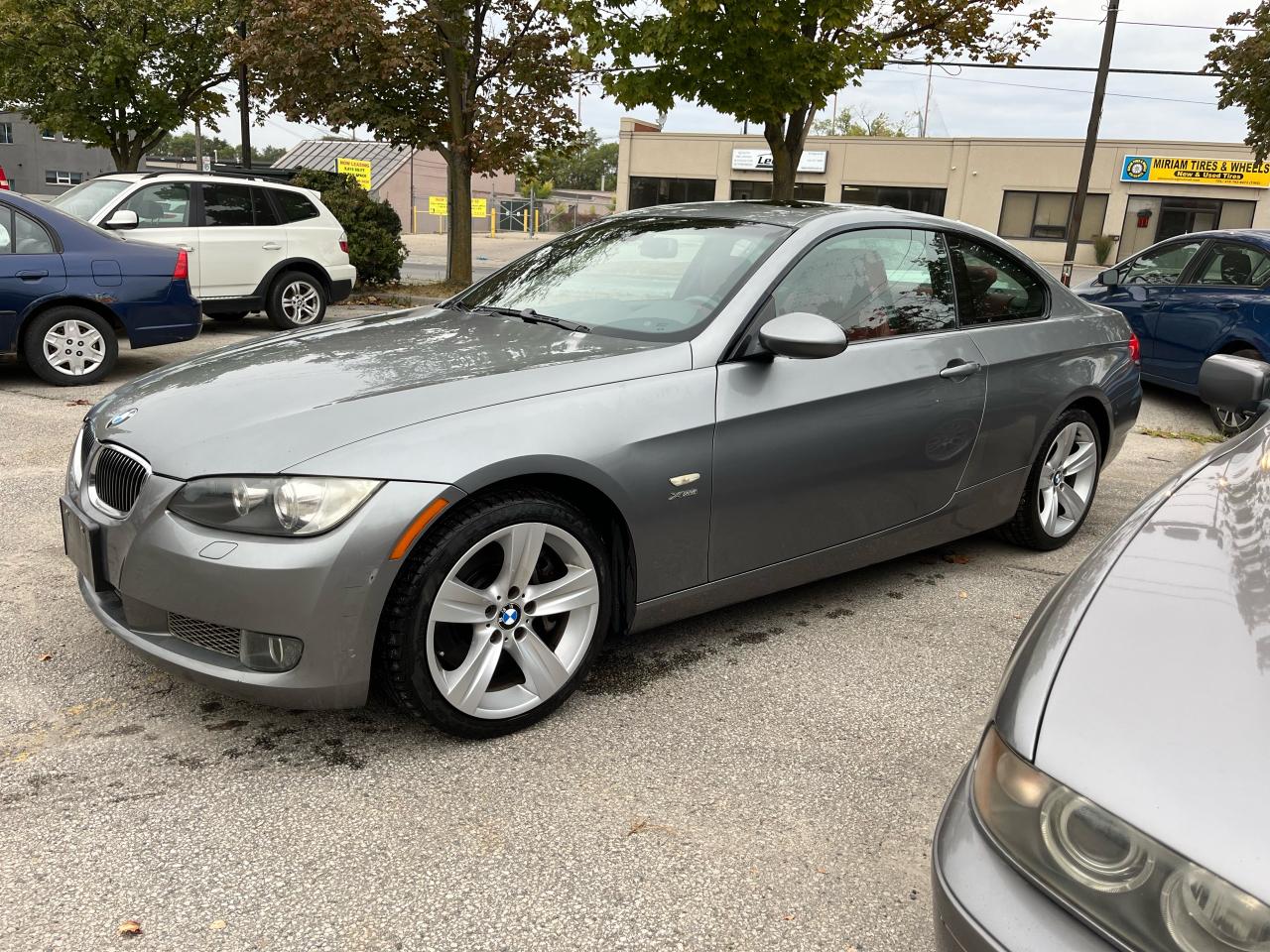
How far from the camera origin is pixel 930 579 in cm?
437

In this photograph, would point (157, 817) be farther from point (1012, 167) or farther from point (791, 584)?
point (1012, 167)

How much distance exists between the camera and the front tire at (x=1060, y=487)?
14.7 ft

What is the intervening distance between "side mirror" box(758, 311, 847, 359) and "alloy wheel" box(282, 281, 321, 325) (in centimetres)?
893

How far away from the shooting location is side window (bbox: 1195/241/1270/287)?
25.4 ft

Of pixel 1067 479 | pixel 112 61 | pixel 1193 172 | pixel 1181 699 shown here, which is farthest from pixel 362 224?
pixel 1193 172

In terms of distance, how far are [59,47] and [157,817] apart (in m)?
21.7

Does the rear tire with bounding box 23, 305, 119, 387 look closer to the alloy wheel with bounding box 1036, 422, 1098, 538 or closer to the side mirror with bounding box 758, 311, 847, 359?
the side mirror with bounding box 758, 311, 847, 359

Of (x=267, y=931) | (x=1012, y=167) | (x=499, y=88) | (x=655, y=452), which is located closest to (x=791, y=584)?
(x=655, y=452)

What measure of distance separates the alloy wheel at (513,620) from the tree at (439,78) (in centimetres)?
1335

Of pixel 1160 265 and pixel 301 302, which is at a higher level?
pixel 1160 265

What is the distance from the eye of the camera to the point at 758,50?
39.7ft

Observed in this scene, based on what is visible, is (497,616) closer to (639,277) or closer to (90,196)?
(639,277)

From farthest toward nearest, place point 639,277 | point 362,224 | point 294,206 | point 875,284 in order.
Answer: point 362,224, point 294,206, point 875,284, point 639,277

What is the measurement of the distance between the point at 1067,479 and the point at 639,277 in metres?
2.36
